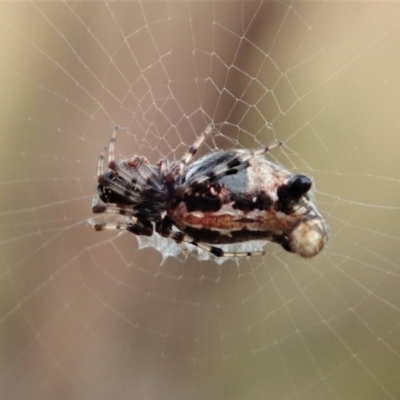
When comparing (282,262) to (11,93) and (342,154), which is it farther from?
(11,93)

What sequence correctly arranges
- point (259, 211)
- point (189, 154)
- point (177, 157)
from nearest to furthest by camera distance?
point (259, 211) → point (189, 154) → point (177, 157)

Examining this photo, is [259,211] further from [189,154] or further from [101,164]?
[101,164]

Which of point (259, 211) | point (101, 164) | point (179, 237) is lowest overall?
point (179, 237)

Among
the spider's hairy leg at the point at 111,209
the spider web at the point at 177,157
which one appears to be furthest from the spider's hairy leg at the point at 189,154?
the spider web at the point at 177,157

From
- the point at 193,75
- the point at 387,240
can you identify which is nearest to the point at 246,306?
the point at 387,240

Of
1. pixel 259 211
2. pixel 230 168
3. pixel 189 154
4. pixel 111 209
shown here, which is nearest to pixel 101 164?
pixel 111 209

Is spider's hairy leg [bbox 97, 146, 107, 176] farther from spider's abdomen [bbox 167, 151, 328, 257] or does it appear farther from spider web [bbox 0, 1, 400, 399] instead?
spider web [bbox 0, 1, 400, 399]

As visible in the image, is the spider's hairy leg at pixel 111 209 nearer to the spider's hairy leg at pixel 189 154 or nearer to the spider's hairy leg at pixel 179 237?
the spider's hairy leg at pixel 179 237
